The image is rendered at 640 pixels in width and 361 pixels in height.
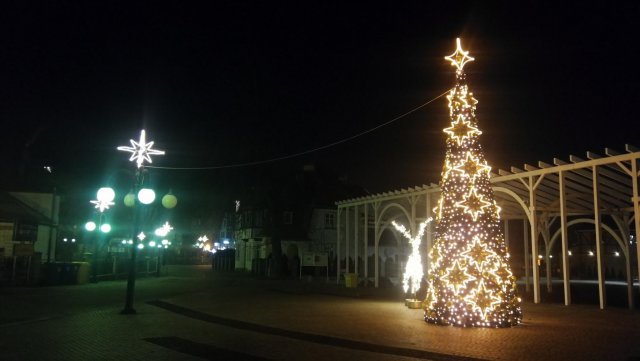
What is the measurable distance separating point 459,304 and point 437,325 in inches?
30.7

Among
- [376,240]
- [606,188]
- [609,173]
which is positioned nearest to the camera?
[609,173]

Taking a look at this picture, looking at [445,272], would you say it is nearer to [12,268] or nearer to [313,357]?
[313,357]

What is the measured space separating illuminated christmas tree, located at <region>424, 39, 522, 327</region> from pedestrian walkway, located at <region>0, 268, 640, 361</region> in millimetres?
554

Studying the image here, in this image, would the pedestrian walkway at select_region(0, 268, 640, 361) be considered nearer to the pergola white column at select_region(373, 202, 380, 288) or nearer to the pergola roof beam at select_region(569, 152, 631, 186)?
the pergola roof beam at select_region(569, 152, 631, 186)

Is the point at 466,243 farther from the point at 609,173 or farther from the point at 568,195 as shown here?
the point at 568,195

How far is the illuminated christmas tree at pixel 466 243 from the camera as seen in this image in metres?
12.5

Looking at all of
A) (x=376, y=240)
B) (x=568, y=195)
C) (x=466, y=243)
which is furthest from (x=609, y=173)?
(x=376, y=240)

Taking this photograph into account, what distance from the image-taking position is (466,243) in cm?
1291

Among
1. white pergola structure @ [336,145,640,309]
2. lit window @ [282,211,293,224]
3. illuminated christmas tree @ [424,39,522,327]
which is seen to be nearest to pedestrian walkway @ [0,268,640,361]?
illuminated christmas tree @ [424,39,522,327]

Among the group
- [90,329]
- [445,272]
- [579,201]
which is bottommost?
[90,329]

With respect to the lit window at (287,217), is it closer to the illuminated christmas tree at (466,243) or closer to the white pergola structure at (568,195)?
the white pergola structure at (568,195)

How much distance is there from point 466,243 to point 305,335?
4572mm

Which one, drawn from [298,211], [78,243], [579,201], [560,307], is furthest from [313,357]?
[78,243]

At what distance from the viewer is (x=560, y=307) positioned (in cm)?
1664
